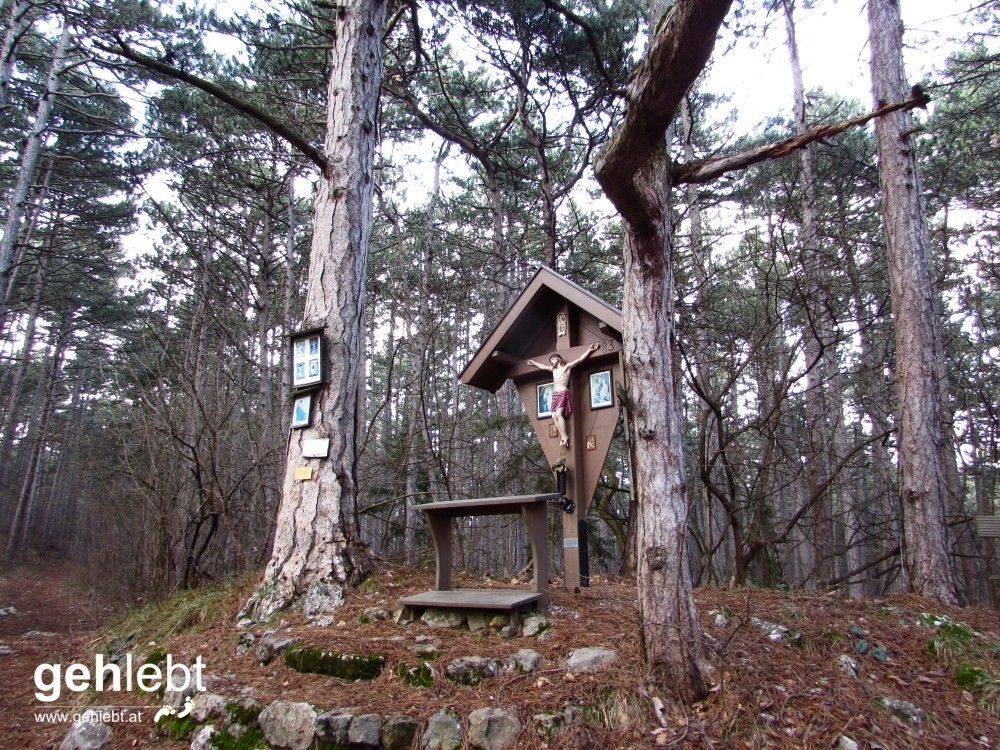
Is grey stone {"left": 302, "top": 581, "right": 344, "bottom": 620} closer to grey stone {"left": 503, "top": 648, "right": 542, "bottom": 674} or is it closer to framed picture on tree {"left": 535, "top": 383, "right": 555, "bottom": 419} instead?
grey stone {"left": 503, "top": 648, "right": 542, "bottom": 674}

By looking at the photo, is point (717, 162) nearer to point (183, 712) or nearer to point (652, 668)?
point (652, 668)

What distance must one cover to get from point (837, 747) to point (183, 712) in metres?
3.66

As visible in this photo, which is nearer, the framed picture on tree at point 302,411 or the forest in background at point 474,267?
the framed picture on tree at point 302,411

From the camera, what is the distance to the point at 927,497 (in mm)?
5465

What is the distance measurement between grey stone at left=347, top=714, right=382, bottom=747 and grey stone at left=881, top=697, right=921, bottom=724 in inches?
108

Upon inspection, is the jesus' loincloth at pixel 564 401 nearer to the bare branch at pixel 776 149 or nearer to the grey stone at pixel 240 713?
the bare branch at pixel 776 149

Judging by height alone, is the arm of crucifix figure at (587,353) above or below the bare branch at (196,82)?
below

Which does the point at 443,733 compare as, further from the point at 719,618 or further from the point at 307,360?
the point at 307,360

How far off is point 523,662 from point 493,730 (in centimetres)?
62

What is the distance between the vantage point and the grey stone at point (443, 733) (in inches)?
120

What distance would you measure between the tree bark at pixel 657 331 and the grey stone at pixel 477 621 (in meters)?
1.38

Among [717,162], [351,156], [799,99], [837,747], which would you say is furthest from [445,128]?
[837,747]

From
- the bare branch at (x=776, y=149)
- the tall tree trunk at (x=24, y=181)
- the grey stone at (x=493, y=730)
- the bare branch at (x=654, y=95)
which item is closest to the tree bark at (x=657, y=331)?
the bare branch at (x=654, y=95)

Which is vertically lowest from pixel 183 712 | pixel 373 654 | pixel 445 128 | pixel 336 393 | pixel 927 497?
pixel 183 712
